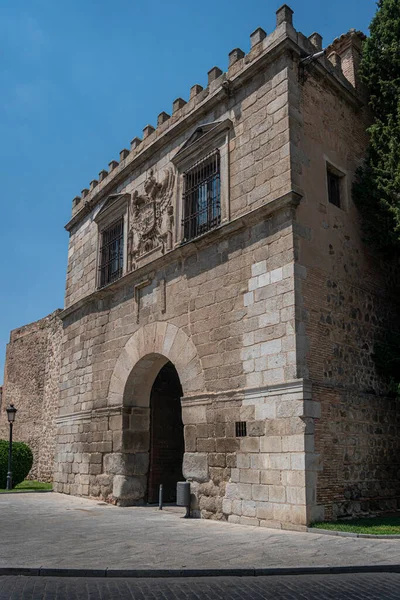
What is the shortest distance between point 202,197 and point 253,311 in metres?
3.06

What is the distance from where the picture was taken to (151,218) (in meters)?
12.3

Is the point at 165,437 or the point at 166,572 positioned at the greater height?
the point at 165,437

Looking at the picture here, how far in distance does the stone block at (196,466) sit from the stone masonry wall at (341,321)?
2204mm

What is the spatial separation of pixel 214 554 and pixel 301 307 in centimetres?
387

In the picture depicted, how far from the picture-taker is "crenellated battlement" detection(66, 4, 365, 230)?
9773mm

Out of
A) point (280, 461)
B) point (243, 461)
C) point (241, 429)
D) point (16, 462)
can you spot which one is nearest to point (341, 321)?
point (241, 429)

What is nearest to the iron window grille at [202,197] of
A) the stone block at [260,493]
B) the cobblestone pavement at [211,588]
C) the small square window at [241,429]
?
the small square window at [241,429]

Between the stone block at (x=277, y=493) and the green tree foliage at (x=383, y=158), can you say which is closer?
the stone block at (x=277, y=493)

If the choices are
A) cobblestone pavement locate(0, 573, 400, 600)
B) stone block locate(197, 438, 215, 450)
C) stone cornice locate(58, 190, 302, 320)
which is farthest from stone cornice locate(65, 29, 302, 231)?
cobblestone pavement locate(0, 573, 400, 600)

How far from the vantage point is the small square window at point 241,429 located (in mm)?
8984

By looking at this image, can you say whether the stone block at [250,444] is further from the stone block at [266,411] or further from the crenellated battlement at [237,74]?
the crenellated battlement at [237,74]

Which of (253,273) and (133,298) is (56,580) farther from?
(133,298)

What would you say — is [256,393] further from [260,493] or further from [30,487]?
[30,487]

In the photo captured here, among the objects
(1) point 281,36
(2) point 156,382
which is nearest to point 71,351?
(2) point 156,382
